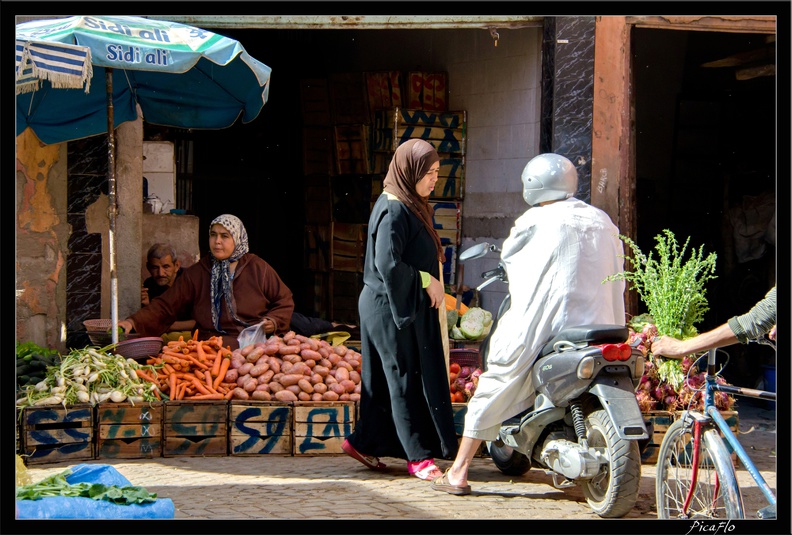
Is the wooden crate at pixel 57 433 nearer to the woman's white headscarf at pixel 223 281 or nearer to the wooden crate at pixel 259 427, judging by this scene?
the wooden crate at pixel 259 427

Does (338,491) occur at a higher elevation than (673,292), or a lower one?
lower

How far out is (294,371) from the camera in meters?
6.75

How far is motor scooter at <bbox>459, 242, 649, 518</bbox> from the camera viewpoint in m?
4.62

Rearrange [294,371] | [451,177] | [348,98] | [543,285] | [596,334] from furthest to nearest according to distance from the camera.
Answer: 1. [348,98]
2. [451,177]
3. [294,371]
4. [543,285]
5. [596,334]

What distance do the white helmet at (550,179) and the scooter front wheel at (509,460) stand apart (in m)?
1.58

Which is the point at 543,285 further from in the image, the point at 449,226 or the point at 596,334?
the point at 449,226

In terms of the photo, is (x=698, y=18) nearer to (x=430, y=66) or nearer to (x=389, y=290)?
(x=430, y=66)

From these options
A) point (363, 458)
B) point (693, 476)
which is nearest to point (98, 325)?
point (363, 458)

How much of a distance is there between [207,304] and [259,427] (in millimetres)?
1489

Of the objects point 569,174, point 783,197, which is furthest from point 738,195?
point 569,174

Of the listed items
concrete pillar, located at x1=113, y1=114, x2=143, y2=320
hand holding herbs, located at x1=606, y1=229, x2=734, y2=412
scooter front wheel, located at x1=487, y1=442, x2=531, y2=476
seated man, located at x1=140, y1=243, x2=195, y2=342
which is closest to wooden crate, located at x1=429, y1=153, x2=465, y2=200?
seated man, located at x1=140, y1=243, x2=195, y2=342

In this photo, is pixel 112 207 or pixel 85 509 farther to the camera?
pixel 112 207

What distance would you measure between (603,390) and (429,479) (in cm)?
136

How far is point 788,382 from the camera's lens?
4773 millimetres
